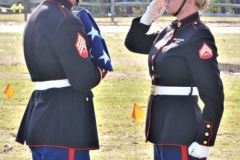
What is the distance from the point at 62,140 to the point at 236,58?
45.4 feet

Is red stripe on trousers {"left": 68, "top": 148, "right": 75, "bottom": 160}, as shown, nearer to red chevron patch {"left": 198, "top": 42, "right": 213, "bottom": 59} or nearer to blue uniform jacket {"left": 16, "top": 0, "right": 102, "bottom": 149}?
blue uniform jacket {"left": 16, "top": 0, "right": 102, "bottom": 149}

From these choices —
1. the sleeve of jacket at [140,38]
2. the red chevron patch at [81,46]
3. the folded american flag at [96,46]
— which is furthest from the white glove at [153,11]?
the red chevron patch at [81,46]

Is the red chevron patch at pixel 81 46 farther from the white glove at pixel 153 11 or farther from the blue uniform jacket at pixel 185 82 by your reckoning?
the white glove at pixel 153 11

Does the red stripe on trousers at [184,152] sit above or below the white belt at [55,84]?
below

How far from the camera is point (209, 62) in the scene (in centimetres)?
495

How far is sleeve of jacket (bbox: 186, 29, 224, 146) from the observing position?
4.94 metres

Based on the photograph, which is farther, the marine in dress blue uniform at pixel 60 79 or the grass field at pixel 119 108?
the grass field at pixel 119 108

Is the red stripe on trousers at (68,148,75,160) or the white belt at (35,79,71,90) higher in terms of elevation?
the white belt at (35,79,71,90)

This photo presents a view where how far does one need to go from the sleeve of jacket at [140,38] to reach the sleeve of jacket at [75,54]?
858mm

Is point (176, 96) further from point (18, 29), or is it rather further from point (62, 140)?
point (18, 29)

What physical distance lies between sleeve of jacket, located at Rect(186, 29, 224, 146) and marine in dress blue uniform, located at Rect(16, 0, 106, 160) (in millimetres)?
569

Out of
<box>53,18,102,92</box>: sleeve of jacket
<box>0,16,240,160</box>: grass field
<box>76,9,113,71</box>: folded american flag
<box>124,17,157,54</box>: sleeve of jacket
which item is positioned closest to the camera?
<box>53,18,102,92</box>: sleeve of jacket

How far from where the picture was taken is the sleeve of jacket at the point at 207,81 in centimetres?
494

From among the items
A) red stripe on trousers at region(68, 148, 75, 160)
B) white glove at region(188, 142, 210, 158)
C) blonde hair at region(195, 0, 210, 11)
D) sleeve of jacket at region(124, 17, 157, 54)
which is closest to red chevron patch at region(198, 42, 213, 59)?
blonde hair at region(195, 0, 210, 11)
